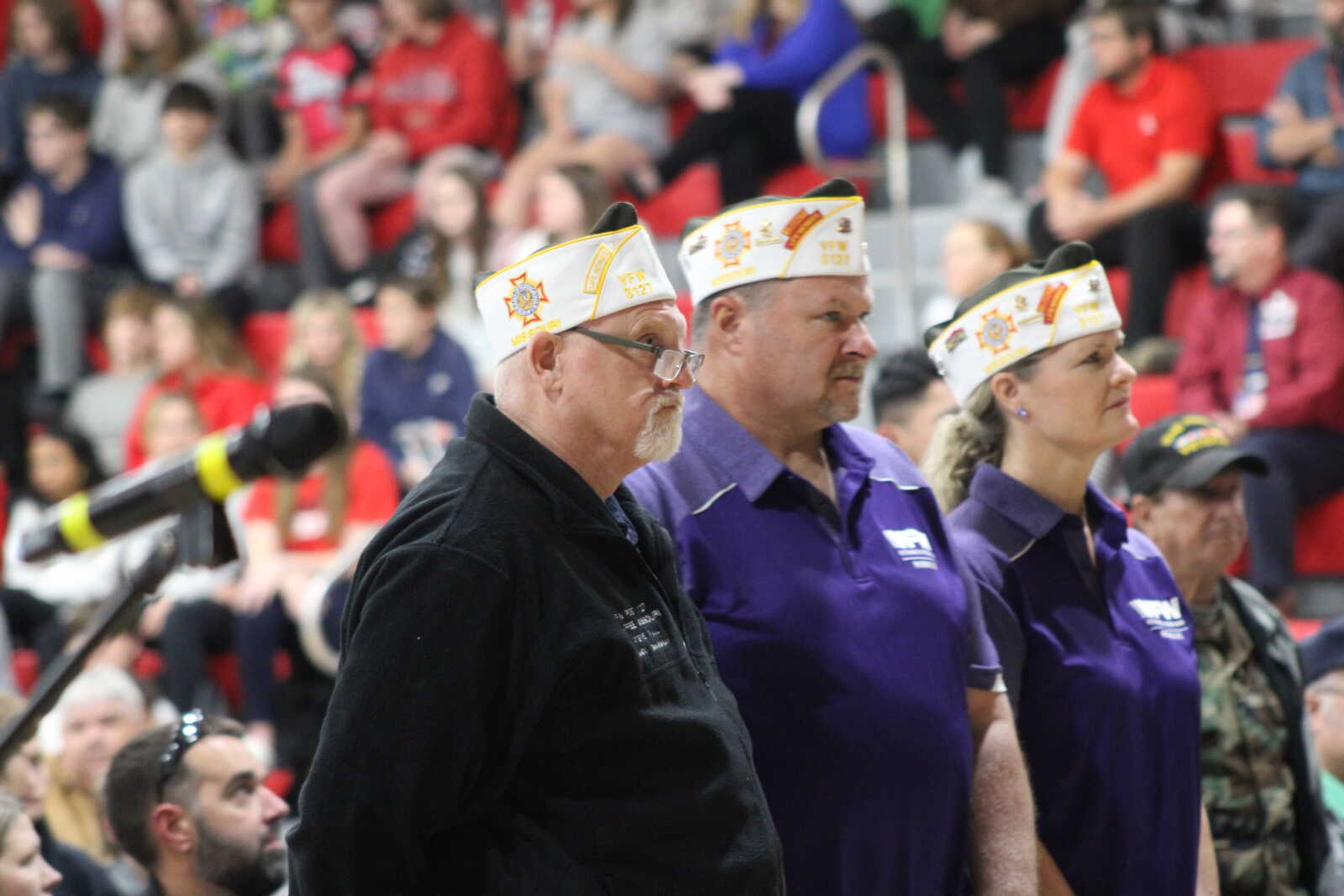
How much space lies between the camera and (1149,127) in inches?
281

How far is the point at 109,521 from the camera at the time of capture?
2510 mm

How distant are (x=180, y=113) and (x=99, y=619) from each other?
7.18 metres

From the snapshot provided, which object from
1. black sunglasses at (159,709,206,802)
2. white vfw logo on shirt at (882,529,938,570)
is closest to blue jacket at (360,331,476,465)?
black sunglasses at (159,709,206,802)

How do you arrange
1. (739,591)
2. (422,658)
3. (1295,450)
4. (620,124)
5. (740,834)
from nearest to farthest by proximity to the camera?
(422,658) → (740,834) → (739,591) → (1295,450) → (620,124)

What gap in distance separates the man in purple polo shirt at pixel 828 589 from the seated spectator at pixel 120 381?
608cm

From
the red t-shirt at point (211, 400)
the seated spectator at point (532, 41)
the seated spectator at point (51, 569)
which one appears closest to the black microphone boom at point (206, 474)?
the seated spectator at point (51, 569)

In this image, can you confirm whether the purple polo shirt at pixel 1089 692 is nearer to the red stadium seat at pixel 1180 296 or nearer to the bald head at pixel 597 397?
the bald head at pixel 597 397

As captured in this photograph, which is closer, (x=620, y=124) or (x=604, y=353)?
(x=604, y=353)

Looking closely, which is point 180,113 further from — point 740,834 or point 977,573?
point 740,834

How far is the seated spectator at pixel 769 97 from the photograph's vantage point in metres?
8.07

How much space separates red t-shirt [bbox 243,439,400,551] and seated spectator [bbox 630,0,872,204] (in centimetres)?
197

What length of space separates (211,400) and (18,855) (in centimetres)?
494

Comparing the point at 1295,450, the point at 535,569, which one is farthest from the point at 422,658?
the point at 1295,450

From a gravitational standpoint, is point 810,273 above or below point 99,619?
above
